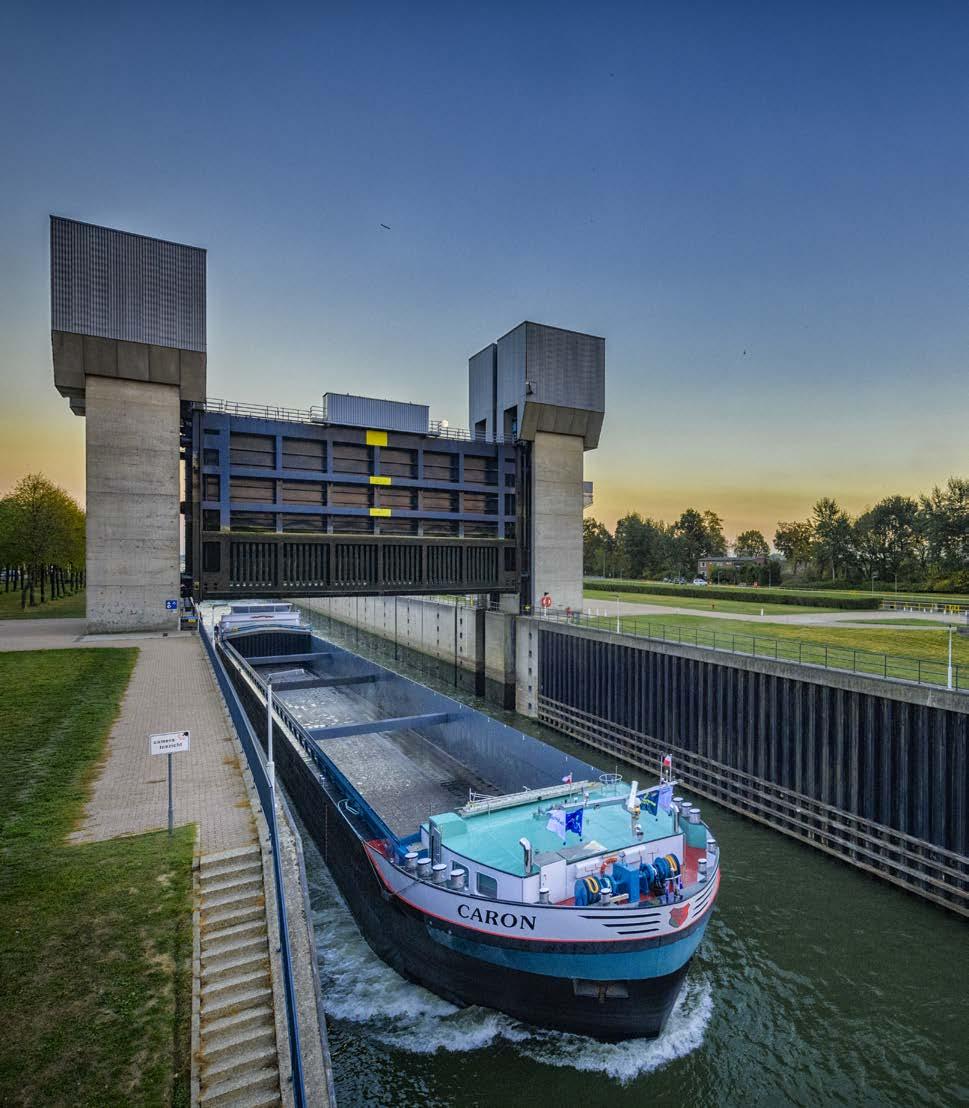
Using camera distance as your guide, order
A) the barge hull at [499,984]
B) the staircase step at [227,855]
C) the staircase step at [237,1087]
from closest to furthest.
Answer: the staircase step at [237,1087] → the staircase step at [227,855] → the barge hull at [499,984]

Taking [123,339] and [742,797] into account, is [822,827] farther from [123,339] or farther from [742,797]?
[123,339]

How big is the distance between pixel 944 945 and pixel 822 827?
386cm

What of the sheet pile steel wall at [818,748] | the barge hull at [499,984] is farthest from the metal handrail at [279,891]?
the sheet pile steel wall at [818,748]

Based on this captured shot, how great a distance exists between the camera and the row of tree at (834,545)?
58.8m

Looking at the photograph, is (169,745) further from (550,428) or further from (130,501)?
(550,428)

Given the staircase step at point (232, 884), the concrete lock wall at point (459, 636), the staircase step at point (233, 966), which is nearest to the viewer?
the staircase step at point (233, 966)

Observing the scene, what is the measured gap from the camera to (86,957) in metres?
7.55

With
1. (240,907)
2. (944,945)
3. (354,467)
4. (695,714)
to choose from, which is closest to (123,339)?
(354,467)

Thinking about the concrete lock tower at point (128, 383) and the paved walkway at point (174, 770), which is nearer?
the paved walkway at point (174, 770)

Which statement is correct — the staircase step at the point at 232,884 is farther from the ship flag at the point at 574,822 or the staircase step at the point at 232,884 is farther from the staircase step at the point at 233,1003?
the ship flag at the point at 574,822

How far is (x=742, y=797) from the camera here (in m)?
18.1

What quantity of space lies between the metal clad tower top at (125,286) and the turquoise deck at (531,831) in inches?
1040

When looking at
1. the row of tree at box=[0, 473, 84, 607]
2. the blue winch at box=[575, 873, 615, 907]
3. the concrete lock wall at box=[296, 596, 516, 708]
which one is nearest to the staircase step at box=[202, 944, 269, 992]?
the blue winch at box=[575, 873, 615, 907]

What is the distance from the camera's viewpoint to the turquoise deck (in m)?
11.1
